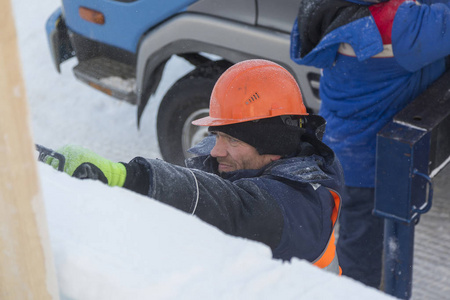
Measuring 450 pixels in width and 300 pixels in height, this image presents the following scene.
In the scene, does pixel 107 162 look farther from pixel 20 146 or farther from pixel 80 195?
pixel 20 146

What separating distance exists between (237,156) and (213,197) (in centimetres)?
46

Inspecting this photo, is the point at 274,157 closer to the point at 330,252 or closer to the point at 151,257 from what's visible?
the point at 330,252

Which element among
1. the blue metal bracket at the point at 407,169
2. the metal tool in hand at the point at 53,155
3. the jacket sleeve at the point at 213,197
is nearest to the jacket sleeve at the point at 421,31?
the blue metal bracket at the point at 407,169

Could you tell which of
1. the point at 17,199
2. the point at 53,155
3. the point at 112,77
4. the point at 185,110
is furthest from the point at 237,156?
the point at 112,77

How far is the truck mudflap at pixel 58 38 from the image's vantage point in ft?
14.9

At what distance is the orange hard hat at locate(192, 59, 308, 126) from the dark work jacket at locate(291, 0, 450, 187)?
71 cm

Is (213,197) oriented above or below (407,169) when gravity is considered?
above

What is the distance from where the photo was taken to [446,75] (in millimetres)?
2906

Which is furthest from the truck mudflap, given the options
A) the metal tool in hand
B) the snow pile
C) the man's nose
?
the snow pile

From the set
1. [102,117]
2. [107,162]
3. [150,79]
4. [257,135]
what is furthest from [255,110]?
[102,117]

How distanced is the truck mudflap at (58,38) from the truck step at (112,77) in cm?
29

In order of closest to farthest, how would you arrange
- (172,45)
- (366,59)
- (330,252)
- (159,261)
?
(159,261), (330,252), (366,59), (172,45)

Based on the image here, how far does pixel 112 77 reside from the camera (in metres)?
4.33

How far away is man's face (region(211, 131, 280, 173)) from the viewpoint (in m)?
2.07
